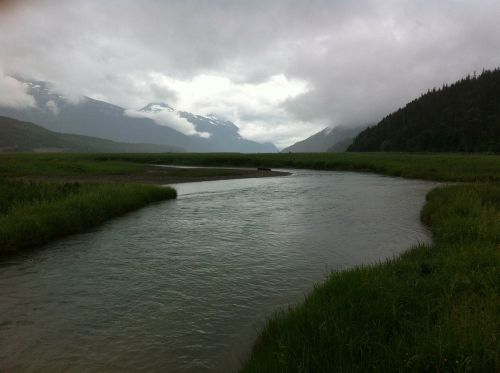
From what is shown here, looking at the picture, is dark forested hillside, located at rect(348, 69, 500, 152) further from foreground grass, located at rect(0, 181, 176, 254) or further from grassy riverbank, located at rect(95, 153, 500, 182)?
foreground grass, located at rect(0, 181, 176, 254)

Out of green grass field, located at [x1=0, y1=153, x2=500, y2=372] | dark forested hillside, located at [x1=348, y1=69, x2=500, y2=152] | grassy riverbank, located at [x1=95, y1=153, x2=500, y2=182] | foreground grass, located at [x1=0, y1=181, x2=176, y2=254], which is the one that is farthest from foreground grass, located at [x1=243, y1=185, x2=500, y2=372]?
dark forested hillside, located at [x1=348, y1=69, x2=500, y2=152]

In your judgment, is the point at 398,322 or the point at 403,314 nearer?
the point at 398,322

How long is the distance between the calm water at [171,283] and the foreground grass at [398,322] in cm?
175

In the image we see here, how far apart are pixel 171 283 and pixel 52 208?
488 inches

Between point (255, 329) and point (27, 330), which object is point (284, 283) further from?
point (27, 330)

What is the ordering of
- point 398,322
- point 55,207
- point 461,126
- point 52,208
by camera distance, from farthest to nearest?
point 461,126
point 55,207
point 52,208
point 398,322

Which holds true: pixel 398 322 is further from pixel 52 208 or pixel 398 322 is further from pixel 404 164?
pixel 404 164

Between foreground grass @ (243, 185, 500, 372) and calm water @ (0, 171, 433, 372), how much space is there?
1754 millimetres

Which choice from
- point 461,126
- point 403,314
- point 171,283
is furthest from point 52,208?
point 461,126

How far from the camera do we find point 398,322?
769 cm

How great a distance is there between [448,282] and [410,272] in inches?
48.1

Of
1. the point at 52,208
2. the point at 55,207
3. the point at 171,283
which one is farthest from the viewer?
the point at 55,207

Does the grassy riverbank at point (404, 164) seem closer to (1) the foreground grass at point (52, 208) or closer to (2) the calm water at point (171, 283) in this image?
(2) the calm water at point (171, 283)

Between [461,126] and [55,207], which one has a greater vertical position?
[461,126]
